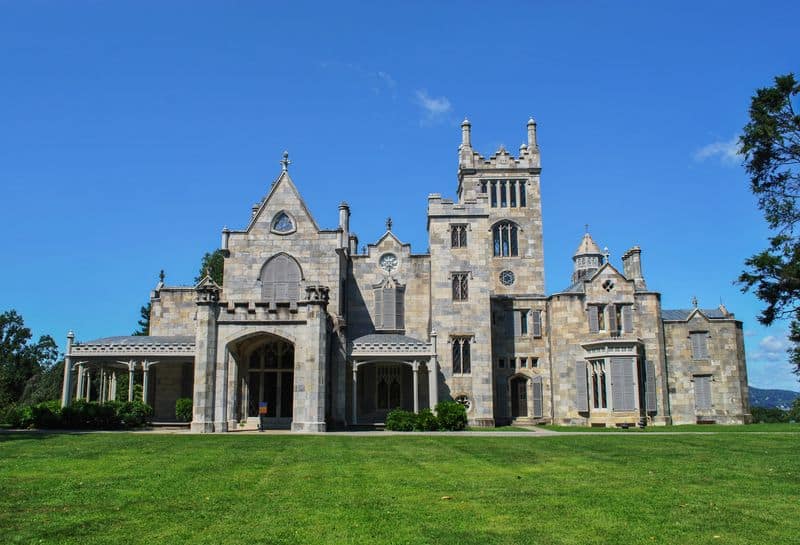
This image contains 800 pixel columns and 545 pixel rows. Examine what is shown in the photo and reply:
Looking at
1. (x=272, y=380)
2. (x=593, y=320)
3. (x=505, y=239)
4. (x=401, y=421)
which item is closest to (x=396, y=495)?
(x=401, y=421)

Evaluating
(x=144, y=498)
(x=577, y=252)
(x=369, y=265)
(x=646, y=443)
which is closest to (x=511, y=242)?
(x=577, y=252)

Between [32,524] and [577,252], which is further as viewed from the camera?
[577,252]

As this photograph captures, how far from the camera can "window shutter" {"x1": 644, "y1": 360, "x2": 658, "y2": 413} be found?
1652 inches

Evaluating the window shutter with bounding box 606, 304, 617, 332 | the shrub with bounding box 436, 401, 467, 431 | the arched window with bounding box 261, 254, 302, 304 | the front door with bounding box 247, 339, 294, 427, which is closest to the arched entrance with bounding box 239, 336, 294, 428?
the front door with bounding box 247, 339, 294, 427

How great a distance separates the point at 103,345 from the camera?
3831cm

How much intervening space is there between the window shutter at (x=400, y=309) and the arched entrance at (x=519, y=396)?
8389 mm

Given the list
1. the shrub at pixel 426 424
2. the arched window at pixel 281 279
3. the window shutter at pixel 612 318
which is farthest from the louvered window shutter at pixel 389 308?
the window shutter at pixel 612 318

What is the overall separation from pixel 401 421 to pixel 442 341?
822cm

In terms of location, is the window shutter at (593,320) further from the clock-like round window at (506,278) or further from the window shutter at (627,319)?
the clock-like round window at (506,278)

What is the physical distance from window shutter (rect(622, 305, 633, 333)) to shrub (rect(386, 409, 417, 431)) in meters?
16.0

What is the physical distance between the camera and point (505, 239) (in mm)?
56562

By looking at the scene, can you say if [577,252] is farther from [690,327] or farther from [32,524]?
[32,524]

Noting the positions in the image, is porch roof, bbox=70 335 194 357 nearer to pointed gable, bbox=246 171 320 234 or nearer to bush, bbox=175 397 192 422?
bush, bbox=175 397 192 422

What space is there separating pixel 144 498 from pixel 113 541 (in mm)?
3157
